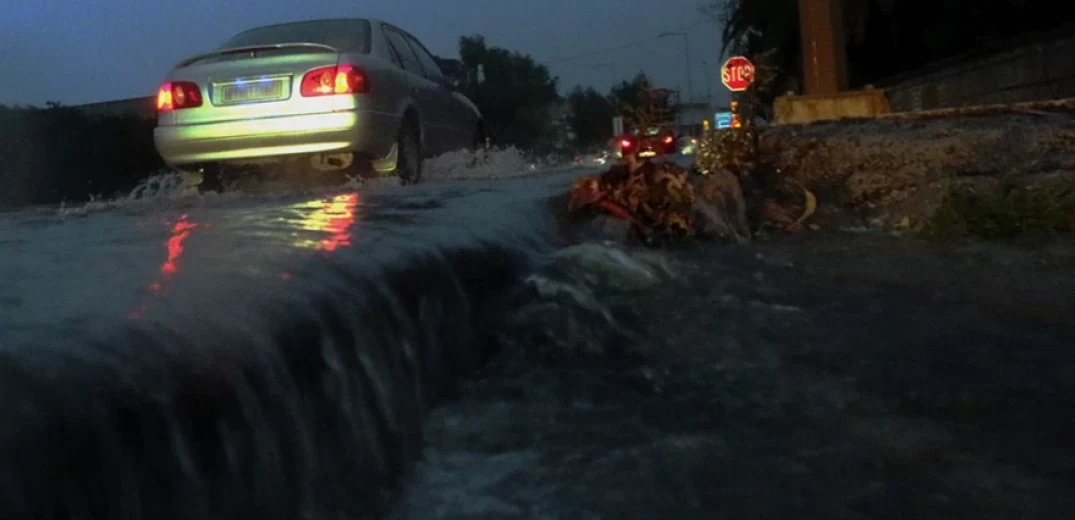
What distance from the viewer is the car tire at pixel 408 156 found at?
926 centimetres

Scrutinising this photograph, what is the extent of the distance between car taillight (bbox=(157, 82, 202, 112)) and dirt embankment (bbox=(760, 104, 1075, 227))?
4.05m

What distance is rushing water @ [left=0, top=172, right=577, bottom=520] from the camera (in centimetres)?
201

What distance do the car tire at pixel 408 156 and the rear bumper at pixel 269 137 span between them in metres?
0.62

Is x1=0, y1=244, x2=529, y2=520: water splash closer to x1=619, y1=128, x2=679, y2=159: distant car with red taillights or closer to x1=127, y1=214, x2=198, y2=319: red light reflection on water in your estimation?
x1=127, y1=214, x2=198, y2=319: red light reflection on water

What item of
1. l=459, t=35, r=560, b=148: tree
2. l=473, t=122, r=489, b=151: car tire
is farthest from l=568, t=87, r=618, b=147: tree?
l=473, t=122, r=489, b=151: car tire

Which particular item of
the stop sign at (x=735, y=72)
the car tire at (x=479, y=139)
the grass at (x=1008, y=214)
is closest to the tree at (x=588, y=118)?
the stop sign at (x=735, y=72)

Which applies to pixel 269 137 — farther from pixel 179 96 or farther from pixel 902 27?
pixel 902 27

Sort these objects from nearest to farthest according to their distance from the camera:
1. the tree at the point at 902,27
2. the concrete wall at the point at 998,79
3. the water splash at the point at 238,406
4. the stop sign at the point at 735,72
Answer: the water splash at the point at 238,406 → the concrete wall at the point at 998,79 → the tree at the point at 902,27 → the stop sign at the point at 735,72

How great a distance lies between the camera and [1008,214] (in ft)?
18.1

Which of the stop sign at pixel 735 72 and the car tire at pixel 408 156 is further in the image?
the stop sign at pixel 735 72

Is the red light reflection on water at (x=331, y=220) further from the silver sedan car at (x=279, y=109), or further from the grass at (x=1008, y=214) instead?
the grass at (x=1008, y=214)

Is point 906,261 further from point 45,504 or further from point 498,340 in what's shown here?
point 45,504

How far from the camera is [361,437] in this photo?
2738mm

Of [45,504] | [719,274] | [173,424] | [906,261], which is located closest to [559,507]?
[173,424]
